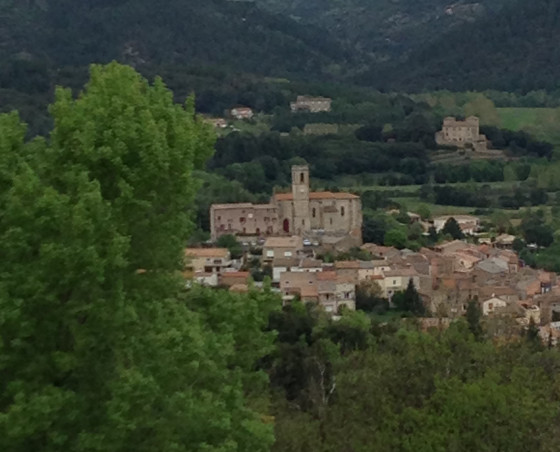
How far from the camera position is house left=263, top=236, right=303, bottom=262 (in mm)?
38500

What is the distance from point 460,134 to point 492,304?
125 feet

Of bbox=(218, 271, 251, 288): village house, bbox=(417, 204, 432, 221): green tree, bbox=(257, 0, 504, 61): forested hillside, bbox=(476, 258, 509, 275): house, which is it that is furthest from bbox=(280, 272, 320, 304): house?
bbox=(257, 0, 504, 61): forested hillside

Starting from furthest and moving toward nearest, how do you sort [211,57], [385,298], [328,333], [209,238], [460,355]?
[211,57] → [209,238] → [385,298] → [328,333] → [460,355]

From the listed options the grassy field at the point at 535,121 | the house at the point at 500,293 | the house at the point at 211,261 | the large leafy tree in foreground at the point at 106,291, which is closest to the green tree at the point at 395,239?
the house at the point at 211,261

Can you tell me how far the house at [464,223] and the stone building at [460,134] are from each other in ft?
71.0

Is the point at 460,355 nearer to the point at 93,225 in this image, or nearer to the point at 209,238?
the point at 93,225

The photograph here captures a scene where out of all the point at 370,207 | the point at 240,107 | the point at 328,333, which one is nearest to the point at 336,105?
the point at 240,107

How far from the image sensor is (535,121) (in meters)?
83.4

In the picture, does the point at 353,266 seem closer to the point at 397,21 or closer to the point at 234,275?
the point at 234,275

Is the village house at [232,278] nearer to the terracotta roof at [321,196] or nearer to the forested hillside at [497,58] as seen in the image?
the terracotta roof at [321,196]

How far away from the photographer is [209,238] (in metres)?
44.4

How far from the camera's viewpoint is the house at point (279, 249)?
38.5m

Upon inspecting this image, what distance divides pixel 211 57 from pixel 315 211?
82740 mm

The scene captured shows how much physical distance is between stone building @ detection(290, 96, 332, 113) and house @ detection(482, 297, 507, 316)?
172ft
